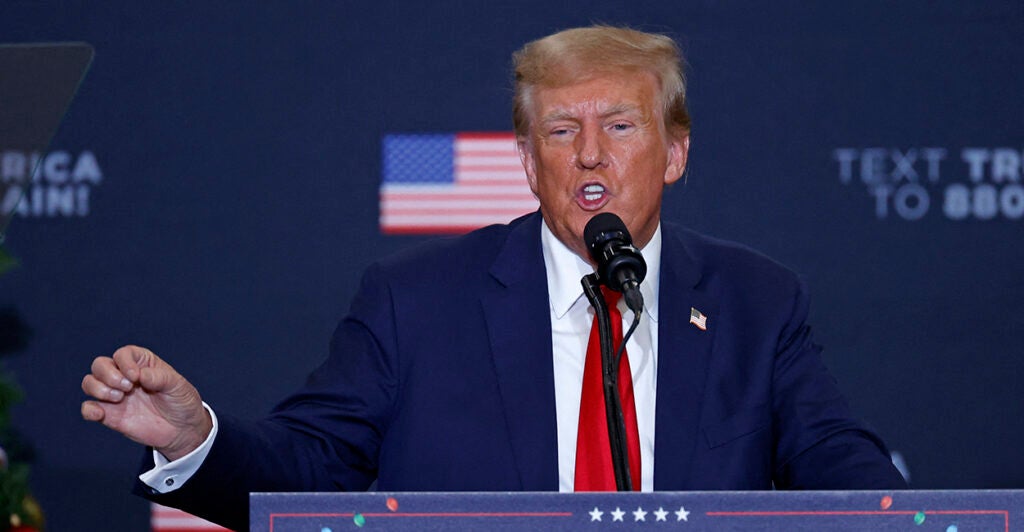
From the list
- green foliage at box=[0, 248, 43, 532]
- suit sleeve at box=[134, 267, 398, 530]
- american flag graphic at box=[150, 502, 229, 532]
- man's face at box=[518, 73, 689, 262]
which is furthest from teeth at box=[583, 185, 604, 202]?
american flag graphic at box=[150, 502, 229, 532]

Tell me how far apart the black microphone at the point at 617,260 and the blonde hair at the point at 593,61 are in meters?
0.43

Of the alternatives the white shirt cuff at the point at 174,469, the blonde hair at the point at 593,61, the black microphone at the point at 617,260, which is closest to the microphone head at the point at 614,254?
the black microphone at the point at 617,260

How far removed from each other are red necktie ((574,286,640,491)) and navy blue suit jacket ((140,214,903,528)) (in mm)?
40

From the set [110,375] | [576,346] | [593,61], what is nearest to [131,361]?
[110,375]

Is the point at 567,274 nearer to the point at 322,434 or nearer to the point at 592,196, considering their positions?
the point at 592,196

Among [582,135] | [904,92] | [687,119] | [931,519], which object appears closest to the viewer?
[931,519]

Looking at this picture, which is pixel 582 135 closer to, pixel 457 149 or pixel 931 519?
pixel 931 519

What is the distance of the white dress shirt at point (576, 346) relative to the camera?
1.86 metres

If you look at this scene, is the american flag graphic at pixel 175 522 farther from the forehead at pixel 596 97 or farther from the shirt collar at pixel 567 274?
the forehead at pixel 596 97

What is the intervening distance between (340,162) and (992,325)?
2069mm

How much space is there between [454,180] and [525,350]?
1.94 metres

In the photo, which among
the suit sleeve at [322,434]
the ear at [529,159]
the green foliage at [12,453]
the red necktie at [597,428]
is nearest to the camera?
the suit sleeve at [322,434]

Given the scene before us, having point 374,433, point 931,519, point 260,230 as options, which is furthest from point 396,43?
point 931,519

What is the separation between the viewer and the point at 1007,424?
3.79 meters
